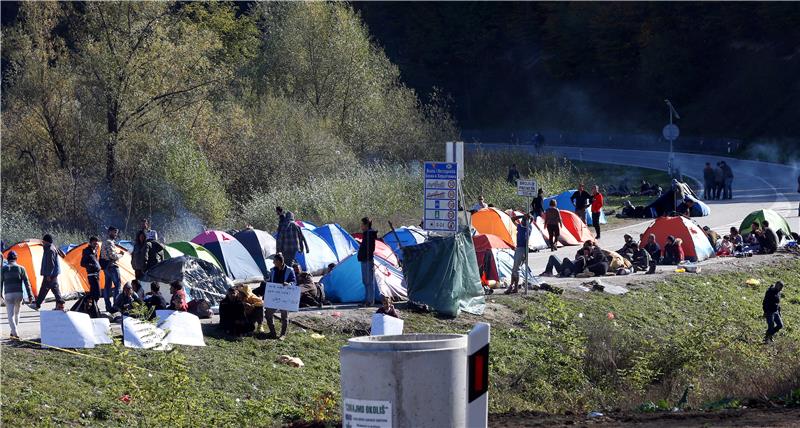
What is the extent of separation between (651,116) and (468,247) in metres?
58.8

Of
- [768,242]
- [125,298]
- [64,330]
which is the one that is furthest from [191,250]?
[768,242]

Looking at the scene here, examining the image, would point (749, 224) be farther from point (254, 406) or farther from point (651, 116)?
point (651, 116)

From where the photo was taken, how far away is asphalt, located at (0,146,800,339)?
31.5 metres

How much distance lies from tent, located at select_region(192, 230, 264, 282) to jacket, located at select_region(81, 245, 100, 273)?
580cm

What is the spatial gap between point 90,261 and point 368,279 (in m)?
5.46

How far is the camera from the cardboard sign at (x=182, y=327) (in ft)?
62.4

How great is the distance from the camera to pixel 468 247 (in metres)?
24.0

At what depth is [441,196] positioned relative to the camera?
899 inches

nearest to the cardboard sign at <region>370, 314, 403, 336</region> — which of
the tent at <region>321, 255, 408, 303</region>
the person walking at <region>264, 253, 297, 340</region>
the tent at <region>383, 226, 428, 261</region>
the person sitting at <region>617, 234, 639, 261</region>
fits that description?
the person walking at <region>264, 253, 297, 340</region>

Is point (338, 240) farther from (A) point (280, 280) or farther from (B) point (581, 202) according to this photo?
(A) point (280, 280)

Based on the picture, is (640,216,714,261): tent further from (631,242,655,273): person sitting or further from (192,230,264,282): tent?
(192,230,264,282): tent

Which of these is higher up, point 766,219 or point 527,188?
point 527,188

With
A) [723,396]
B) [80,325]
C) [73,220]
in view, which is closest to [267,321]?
[80,325]

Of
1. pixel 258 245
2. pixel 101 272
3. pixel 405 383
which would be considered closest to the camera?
pixel 405 383
